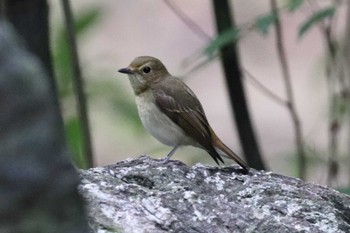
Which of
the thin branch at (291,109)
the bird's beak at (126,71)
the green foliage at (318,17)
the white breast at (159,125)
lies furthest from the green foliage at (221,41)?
the bird's beak at (126,71)

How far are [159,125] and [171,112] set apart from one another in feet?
0.31

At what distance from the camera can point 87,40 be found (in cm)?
558

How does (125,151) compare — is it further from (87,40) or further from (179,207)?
(179,207)

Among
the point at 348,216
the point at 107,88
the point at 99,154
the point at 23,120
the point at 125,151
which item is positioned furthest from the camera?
the point at 99,154

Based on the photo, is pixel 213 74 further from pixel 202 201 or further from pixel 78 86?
pixel 202 201

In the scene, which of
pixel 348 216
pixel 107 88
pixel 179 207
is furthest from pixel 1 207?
pixel 107 88

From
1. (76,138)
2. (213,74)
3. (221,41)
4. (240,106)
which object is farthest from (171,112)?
(213,74)

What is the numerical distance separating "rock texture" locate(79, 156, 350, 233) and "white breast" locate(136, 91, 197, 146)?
4.78 ft

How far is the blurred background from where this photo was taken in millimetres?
5238

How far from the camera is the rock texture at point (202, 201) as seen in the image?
121 inches

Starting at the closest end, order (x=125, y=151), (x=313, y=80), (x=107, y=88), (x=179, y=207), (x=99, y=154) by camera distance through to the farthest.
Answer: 1. (x=179, y=207)
2. (x=107, y=88)
3. (x=313, y=80)
4. (x=125, y=151)
5. (x=99, y=154)

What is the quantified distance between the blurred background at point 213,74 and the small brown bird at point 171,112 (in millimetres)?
185

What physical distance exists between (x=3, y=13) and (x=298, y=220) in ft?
4.29

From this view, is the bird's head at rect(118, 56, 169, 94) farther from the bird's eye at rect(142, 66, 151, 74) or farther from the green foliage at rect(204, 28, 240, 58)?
the green foliage at rect(204, 28, 240, 58)
